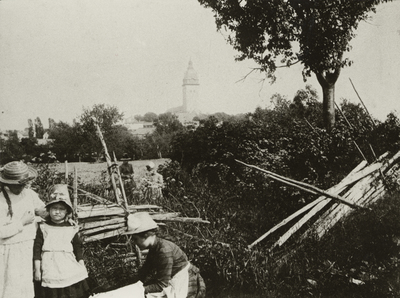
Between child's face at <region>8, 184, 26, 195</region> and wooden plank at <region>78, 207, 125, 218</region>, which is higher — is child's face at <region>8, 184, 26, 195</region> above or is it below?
above

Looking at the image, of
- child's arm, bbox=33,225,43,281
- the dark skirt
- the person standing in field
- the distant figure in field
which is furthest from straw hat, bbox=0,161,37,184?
the distant figure in field

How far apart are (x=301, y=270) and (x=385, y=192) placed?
3.17 meters

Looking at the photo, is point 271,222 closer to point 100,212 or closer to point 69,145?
point 100,212

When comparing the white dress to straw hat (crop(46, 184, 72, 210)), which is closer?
the white dress

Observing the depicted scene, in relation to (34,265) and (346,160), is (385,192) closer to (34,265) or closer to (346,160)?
(346,160)

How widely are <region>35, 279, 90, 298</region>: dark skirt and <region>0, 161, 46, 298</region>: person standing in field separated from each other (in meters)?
0.11

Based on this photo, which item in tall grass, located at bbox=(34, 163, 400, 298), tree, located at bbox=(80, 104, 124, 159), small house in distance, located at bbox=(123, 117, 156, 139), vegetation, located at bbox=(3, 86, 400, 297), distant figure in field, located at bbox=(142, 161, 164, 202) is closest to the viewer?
tall grass, located at bbox=(34, 163, 400, 298)

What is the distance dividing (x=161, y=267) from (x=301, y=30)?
9381mm

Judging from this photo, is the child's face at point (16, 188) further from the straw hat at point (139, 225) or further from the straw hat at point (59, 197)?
the straw hat at point (139, 225)

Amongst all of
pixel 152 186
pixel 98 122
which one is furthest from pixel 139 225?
pixel 98 122

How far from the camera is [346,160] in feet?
30.7

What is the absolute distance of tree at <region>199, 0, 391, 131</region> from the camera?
10.4m

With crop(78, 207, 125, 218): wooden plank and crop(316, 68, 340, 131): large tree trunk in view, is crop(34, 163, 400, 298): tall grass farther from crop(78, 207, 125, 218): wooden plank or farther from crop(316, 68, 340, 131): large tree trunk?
crop(316, 68, 340, 131): large tree trunk

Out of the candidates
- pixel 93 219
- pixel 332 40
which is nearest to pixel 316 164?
pixel 332 40
